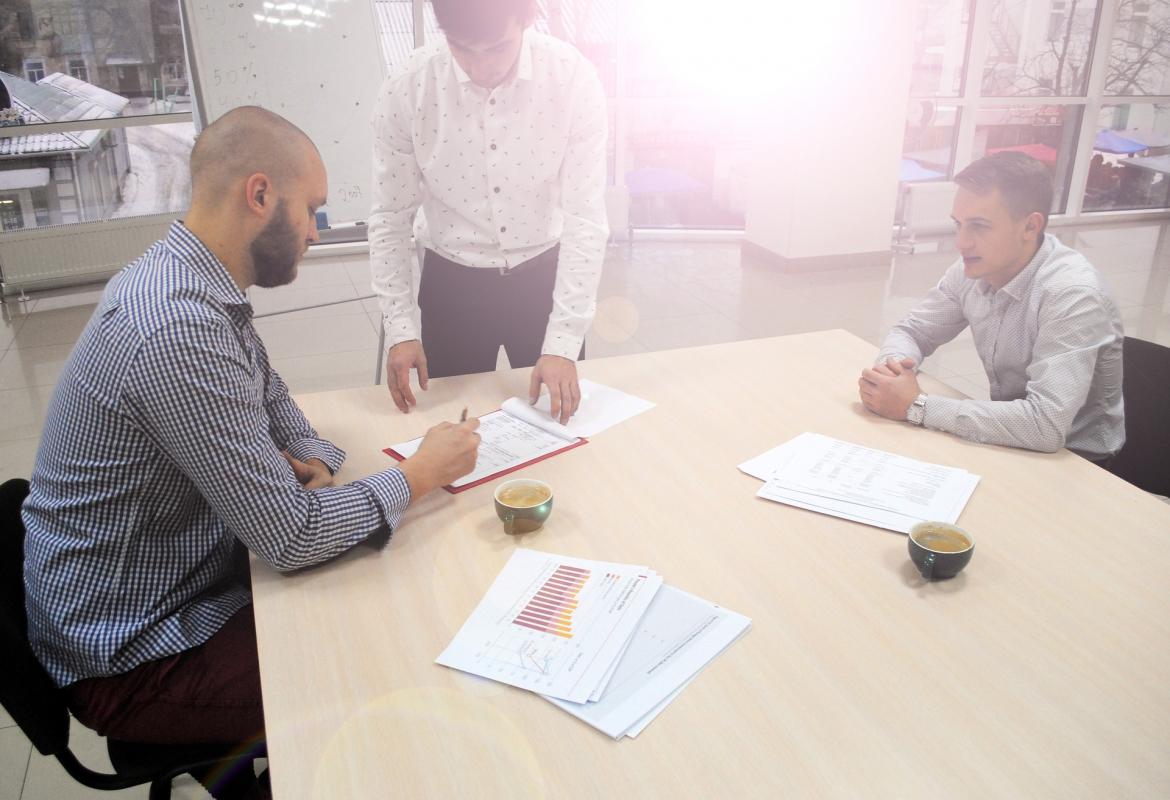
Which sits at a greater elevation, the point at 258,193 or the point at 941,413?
the point at 258,193

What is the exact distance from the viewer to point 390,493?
131 cm

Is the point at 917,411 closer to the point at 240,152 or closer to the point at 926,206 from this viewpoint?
the point at 240,152

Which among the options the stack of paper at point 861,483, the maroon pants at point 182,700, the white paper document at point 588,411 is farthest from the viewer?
the white paper document at point 588,411

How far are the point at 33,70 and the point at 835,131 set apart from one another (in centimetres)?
492

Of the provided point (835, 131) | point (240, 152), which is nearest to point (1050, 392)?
point (240, 152)

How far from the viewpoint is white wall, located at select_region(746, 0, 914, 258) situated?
16.6ft

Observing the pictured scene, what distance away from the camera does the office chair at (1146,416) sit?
5.70ft

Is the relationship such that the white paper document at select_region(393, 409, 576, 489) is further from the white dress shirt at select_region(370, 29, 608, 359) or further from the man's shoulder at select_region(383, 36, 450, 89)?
the man's shoulder at select_region(383, 36, 450, 89)

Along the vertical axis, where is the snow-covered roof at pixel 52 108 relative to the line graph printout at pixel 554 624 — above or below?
above

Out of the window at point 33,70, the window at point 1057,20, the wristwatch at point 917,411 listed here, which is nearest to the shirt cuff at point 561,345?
the wristwatch at point 917,411

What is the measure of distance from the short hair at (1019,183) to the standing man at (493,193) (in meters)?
0.86

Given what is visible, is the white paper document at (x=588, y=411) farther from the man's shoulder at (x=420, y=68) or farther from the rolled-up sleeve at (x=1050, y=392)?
the man's shoulder at (x=420, y=68)

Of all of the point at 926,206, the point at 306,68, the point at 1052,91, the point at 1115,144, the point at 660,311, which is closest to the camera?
the point at 306,68

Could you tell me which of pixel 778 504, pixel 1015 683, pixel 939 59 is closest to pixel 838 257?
pixel 939 59
